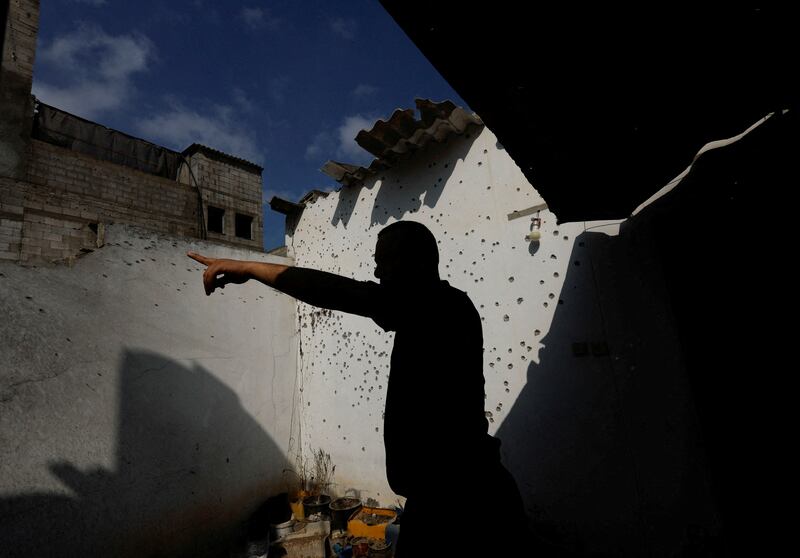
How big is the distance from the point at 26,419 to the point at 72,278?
1.37 meters

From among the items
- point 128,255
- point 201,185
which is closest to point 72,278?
point 128,255

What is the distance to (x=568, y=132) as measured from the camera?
6.05 ft

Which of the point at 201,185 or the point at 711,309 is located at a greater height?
the point at 201,185

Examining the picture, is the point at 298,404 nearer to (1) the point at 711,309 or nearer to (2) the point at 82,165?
(1) the point at 711,309

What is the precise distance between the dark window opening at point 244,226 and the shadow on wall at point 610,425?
12.7 meters

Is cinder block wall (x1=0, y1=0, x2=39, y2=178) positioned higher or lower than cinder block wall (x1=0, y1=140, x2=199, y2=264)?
higher

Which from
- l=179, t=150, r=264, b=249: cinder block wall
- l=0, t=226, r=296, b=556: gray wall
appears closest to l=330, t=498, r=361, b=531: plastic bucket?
l=0, t=226, r=296, b=556: gray wall

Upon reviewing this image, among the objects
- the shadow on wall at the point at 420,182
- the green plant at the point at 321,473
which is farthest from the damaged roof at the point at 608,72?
the green plant at the point at 321,473

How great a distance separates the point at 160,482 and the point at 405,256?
164 inches

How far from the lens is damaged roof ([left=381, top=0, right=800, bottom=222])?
1.30 meters

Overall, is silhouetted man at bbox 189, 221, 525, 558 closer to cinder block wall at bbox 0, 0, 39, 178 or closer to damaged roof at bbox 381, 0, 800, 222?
damaged roof at bbox 381, 0, 800, 222

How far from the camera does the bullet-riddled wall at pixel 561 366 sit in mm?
2668

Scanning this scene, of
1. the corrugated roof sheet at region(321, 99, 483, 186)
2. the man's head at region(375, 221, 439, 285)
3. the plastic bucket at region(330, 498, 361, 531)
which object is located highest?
the corrugated roof sheet at region(321, 99, 483, 186)

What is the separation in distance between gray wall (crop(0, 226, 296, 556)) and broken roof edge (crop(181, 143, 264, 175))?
9512 mm
